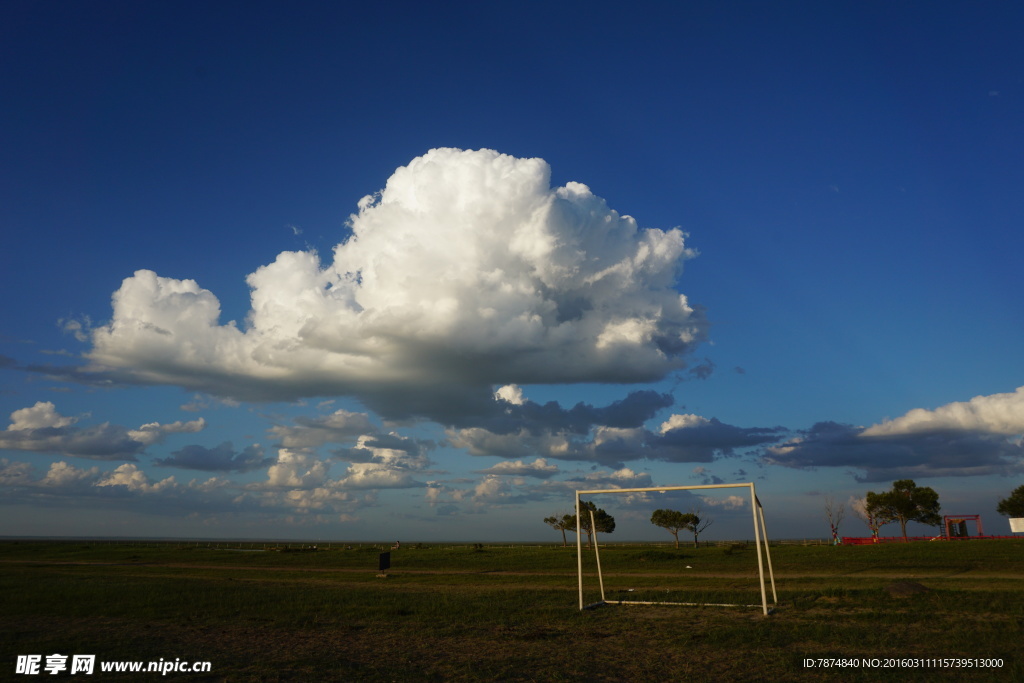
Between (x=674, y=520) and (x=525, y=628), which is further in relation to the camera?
(x=674, y=520)

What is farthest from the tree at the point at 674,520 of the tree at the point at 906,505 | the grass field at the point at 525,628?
the grass field at the point at 525,628

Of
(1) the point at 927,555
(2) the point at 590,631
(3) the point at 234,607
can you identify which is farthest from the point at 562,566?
(2) the point at 590,631

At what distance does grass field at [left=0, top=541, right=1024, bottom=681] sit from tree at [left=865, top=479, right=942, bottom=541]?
1807 inches

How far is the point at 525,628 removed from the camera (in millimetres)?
16344

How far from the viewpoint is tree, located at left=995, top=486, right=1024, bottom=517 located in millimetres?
69500

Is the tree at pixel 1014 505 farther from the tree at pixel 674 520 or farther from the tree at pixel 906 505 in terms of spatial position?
the tree at pixel 674 520

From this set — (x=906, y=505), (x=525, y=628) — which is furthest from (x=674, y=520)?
(x=525, y=628)

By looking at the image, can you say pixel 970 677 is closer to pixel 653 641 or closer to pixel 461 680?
pixel 653 641

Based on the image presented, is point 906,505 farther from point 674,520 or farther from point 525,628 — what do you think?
point 525,628

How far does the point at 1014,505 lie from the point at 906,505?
11571mm

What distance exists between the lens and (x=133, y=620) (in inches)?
734

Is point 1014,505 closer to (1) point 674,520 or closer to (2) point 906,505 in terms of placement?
(2) point 906,505

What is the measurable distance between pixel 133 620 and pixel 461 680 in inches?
535

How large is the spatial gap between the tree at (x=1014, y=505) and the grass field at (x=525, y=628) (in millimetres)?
50272
